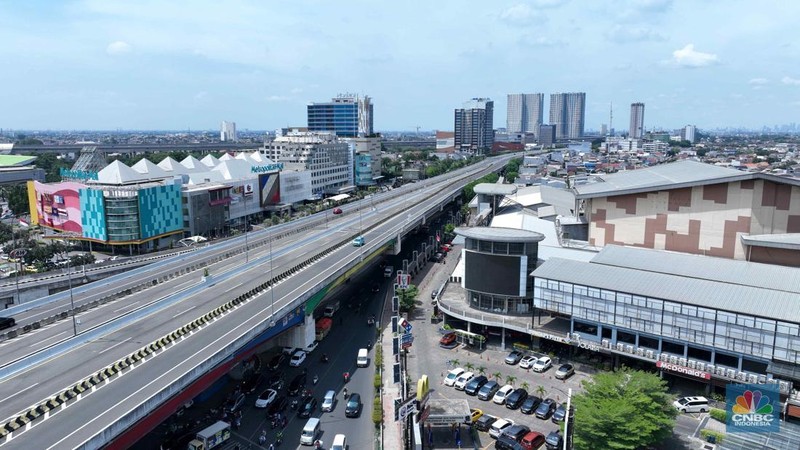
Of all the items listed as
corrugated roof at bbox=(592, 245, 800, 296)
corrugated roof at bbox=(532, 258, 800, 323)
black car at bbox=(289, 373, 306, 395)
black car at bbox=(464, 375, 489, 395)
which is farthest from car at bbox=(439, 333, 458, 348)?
corrugated roof at bbox=(592, 245, 800, 296)

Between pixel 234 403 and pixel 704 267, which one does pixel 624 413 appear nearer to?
pixel 704 267

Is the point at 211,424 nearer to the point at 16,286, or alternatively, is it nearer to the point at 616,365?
the point at 616,365

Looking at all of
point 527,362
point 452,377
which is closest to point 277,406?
point 452,377

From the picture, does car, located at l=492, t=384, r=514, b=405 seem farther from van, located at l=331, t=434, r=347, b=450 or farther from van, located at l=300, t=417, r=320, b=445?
van, located at l=300, t=417, r=320, b=445

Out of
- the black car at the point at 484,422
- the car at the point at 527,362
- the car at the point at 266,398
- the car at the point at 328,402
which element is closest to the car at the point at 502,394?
the black car at the point at 484,422

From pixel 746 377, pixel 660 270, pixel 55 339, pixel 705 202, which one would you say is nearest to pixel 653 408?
pixel 746 377

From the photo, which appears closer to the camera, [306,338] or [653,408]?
[653,408]

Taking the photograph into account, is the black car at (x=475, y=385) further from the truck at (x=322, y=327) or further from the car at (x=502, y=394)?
the truck at (x=322, y=327)
